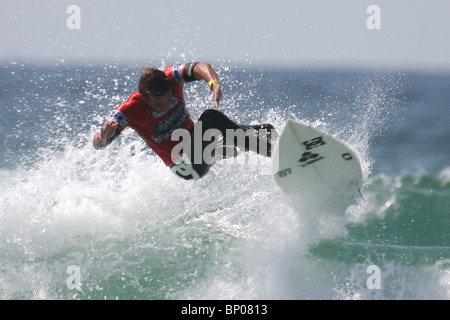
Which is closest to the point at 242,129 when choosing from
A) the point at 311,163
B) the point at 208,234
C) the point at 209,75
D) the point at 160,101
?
the point at 209,75

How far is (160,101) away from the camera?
4.87 metres

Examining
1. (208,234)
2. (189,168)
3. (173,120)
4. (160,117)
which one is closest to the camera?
(160,117)

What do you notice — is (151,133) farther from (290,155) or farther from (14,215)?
(14,215)

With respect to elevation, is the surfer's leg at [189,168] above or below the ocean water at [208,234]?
above

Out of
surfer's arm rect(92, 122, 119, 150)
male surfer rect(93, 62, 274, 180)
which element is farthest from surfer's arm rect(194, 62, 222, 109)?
surfer's arm rect(92, 122, 119, 150)

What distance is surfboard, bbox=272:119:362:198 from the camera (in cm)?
486

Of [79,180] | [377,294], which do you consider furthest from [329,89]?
[377,294]

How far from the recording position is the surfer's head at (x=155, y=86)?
4.69m

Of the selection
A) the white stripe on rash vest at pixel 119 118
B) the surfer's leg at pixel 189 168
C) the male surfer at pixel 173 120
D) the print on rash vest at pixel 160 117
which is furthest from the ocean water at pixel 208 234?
the white stripe on rash vest at pixel 119 118

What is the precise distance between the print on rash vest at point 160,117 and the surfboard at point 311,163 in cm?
117

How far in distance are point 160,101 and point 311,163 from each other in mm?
1695

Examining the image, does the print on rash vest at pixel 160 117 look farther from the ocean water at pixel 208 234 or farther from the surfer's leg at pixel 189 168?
the ocean water at pixel 208 234

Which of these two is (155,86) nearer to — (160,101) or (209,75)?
(160,101)

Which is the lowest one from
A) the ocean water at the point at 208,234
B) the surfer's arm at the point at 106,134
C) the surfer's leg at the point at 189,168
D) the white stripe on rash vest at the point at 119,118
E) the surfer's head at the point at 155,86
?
the ocean water at the point at 208,234
